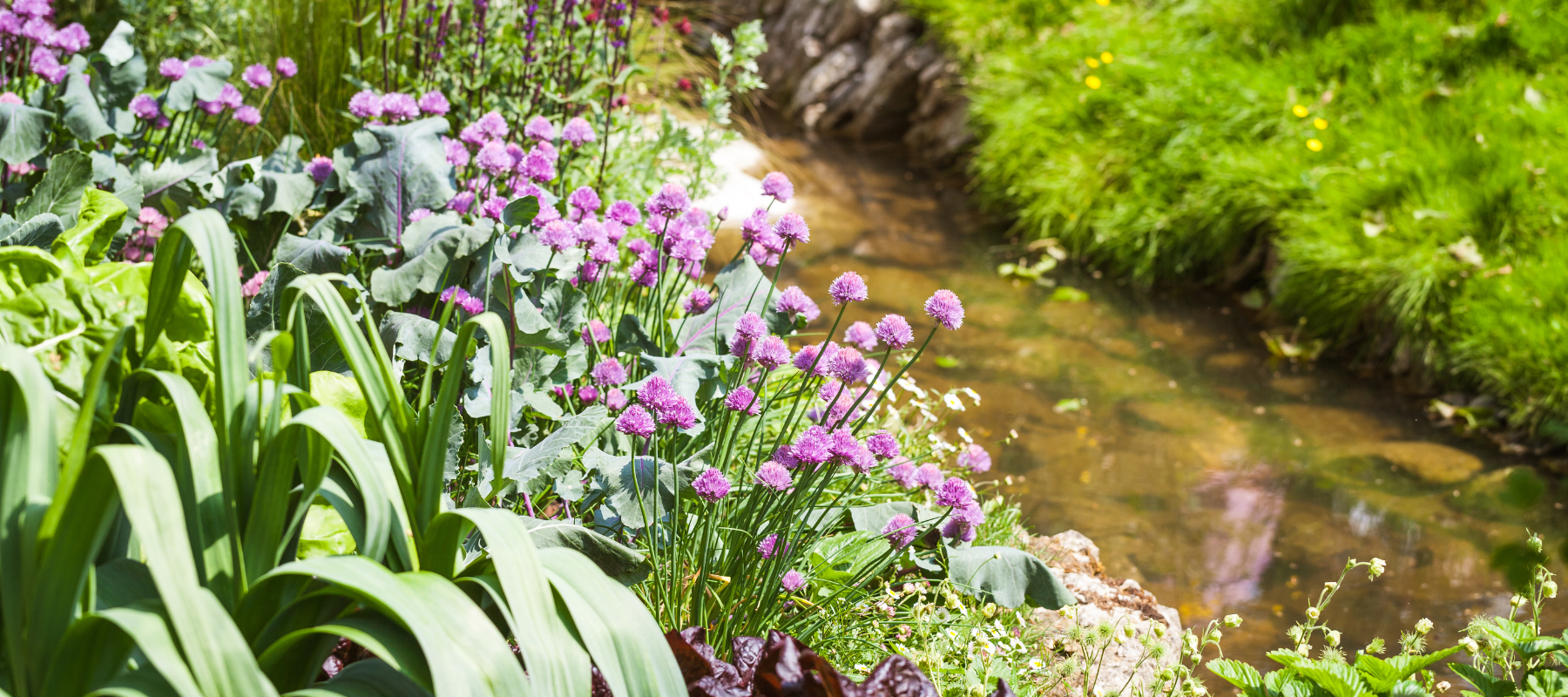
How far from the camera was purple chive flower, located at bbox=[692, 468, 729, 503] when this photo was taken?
1.42 meters

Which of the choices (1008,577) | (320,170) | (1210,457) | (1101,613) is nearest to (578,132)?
(320,170)

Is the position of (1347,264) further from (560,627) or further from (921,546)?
(560,627)

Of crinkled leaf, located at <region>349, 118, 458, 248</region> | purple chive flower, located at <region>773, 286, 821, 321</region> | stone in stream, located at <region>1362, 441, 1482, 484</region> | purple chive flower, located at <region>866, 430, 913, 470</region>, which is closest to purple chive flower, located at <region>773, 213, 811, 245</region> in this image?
purple chive flower, located at <region>773, 286, 821, 321</region>

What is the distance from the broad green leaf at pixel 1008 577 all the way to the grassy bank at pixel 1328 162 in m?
2.85

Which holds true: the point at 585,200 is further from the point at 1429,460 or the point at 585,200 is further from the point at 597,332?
the point at 1429,460

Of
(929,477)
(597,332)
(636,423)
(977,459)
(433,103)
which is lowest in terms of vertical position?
(977,459)

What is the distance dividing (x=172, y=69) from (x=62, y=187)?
435mm

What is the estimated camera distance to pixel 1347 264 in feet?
13.7

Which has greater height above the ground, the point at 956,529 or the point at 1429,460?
the point at 956,529

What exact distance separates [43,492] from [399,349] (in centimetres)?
68

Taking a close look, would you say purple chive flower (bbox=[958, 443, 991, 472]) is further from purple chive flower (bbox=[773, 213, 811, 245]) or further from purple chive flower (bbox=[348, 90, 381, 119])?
purple chive flower (bbox=[348, 90, 381, 119])

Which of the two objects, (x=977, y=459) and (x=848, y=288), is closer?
(x=848, y=288)

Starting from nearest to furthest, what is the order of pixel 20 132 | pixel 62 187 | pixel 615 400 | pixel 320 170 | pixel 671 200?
pixel 615 400
pixel 671 200
pixel 62 187
pixel 20 132
pixel 320 170

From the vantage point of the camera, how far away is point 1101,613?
6.86ft
